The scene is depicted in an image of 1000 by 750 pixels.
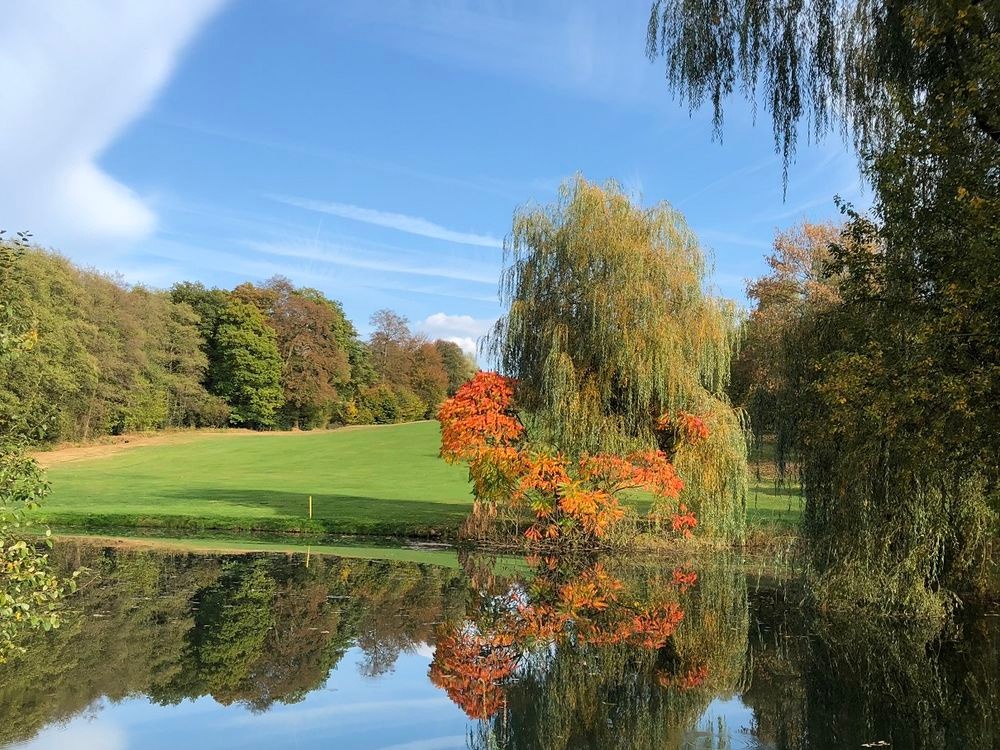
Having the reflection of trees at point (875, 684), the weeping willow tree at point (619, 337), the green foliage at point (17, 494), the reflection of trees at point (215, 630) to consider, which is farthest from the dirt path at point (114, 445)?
the reflection of trees at point (875, 684)

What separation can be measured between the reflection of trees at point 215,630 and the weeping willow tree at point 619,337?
546 centimetres

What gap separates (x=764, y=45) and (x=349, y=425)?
7114 centimetres

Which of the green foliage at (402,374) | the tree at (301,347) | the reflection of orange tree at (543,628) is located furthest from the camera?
the green foliage at (402,374)

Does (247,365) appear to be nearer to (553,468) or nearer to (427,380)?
(427,380)

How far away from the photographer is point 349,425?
7669 cm

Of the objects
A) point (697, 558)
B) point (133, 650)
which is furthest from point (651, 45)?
point (697, 558)

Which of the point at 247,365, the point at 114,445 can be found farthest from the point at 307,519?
the point at 247,365

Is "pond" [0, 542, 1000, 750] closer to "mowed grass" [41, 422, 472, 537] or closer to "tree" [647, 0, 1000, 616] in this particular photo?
"tree" [647, 0, 1000, 616]

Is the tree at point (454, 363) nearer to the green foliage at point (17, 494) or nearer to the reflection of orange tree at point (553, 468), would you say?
the reflection of orange tree at point (553, 468)

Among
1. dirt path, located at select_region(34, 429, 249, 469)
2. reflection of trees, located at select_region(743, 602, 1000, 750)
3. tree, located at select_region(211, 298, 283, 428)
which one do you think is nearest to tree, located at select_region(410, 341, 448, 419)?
tree, located at select_region(211, 298, 283, 428)

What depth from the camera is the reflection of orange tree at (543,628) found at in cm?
914

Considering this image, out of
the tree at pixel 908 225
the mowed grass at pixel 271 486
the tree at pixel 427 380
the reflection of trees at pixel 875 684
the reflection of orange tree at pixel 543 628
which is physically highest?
the tree at pixel 427 380

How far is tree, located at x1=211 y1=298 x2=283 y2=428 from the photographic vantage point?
63250 millimetres

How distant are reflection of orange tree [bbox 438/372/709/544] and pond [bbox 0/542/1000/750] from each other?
10.7ft
